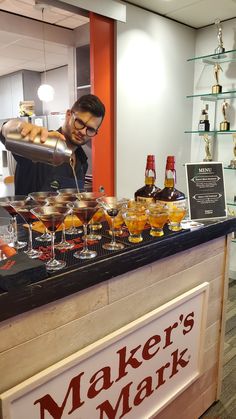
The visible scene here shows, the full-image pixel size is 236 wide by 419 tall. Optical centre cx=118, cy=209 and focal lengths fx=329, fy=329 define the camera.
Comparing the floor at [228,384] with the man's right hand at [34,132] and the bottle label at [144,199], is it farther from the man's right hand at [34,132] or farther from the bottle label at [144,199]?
the man's right hand at [34,132]

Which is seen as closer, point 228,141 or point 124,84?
point 124,84

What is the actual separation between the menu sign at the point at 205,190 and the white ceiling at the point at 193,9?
194cm

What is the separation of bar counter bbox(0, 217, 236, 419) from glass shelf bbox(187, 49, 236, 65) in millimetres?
2270

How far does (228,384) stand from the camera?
2.03 metres

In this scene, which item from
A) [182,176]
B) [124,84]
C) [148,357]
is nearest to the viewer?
[148,357]

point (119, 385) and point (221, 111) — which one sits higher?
point (221, 111)

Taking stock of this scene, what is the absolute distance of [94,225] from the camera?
146cm

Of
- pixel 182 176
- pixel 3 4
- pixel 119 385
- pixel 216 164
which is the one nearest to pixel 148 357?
pixel 119 385

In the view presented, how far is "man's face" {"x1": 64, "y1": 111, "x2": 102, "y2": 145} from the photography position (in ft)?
7.38

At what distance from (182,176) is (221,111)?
80 cm

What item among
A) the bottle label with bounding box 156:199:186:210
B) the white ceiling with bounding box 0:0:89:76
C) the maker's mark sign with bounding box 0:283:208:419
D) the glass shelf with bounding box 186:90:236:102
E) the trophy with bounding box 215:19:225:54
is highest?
the white ceiling with bounding box 0:0:89:76

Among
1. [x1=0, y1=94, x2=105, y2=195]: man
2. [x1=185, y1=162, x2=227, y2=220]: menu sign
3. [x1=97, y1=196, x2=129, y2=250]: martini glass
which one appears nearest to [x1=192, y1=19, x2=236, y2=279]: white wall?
[x1=0, y1=94, x2=105, y2=195]: man

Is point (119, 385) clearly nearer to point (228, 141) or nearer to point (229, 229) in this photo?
point (229, 229)

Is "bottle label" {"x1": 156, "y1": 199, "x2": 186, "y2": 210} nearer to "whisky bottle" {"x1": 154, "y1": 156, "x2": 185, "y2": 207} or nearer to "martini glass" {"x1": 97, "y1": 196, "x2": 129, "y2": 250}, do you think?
"whisky bottle" {"x1": 154, "y1": 156, "x2": 185, "y2": 207}
